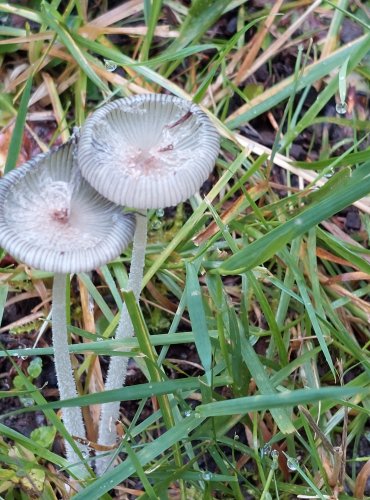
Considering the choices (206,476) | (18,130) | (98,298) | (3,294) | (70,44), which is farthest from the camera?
(70,44)

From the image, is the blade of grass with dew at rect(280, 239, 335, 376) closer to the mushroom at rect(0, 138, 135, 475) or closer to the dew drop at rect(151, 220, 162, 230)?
the dew drop at rect(151, 220, 162, 230)

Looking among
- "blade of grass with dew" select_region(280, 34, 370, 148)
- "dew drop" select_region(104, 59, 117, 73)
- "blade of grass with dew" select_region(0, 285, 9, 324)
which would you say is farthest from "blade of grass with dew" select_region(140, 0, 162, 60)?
"blade of grass with dew" select_region(0, 285, 9, 324)

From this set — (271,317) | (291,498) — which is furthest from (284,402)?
(291,498)

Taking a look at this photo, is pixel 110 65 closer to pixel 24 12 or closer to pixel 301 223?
pixel 24 12

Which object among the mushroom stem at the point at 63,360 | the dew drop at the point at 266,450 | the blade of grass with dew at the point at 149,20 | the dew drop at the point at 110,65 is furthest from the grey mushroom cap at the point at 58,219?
the blade of grass with dew at the point at 149,20

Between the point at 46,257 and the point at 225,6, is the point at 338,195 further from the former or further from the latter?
the point at 225,6

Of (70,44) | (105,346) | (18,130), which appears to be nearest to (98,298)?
(105,346)
